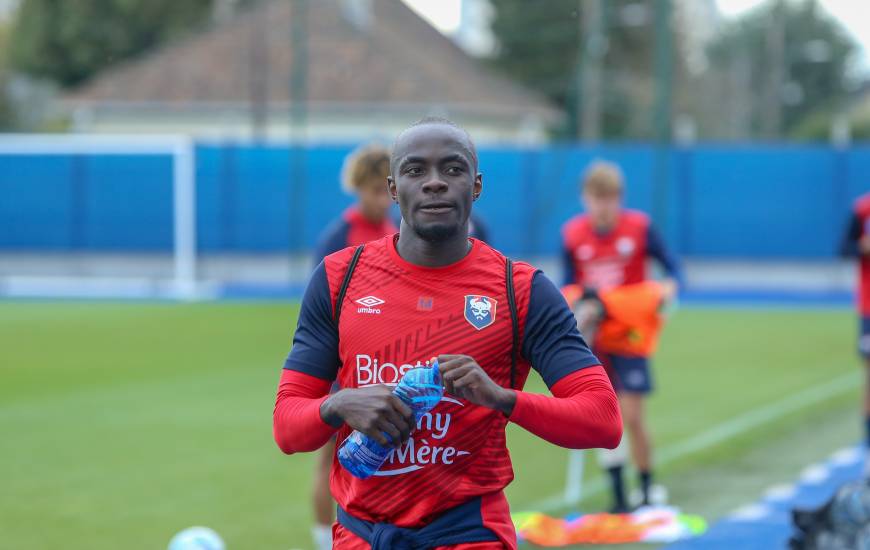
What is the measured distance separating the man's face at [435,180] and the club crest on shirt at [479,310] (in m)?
0.18

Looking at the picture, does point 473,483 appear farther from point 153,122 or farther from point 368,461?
point 153,122

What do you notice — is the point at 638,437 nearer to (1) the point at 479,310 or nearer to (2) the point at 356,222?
(2) the point at 356,222

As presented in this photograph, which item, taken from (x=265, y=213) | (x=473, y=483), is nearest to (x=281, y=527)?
(x=473, y=483)

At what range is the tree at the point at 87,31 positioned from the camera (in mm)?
25875

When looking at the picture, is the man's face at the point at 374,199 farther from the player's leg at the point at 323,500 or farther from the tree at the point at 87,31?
the tree at the point at 87,31

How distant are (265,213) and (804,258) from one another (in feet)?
38.3

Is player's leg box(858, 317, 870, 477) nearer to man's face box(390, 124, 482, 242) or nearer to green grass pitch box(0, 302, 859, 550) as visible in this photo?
green grass pitch box(0, 302, 859, 550)

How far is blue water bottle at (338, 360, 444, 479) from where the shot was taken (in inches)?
127

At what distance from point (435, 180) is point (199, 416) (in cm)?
927

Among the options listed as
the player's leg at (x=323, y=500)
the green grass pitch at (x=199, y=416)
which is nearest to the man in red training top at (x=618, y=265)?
the green grass pitch at (x=199, y=416)

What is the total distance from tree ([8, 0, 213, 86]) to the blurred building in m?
0.51

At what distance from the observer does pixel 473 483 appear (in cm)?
359

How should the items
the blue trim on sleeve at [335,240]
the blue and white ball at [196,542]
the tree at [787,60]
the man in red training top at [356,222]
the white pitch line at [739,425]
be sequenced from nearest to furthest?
the blue and white ball at [196,542] → the man in red training top at [356,222] → the blue trim on sleeve at [335,240] → the white pitch line at [739,425] → the tree at [787,60]

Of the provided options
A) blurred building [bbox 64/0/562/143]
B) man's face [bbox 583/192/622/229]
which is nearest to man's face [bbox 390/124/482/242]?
man's face [bbox 583/192/622/229]
